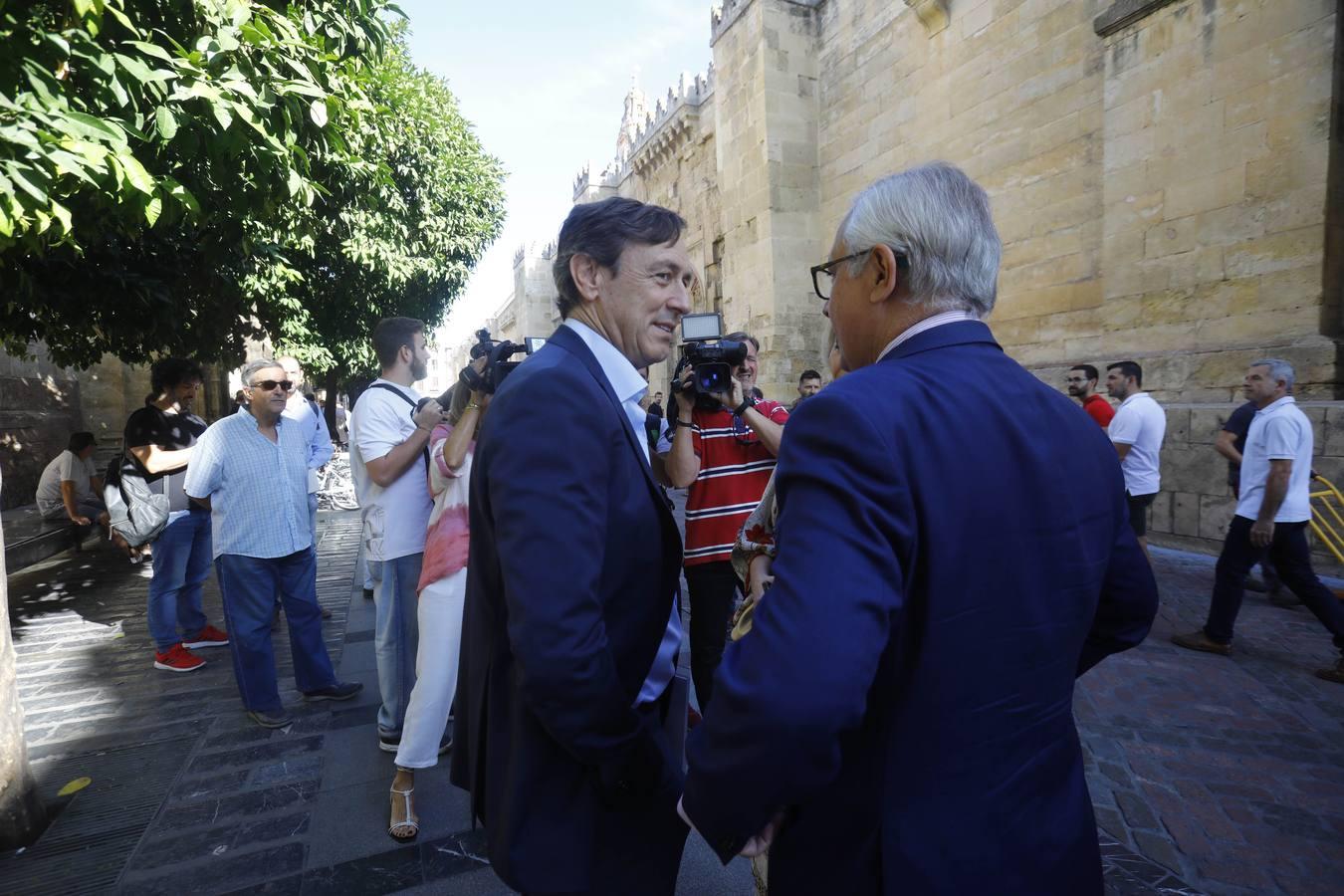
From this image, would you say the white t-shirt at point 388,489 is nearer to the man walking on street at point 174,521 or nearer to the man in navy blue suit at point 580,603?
the man in navy blue suit at point 580,603

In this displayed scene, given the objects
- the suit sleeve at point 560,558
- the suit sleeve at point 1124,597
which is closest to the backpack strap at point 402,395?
the suit sleeve at point 560,558

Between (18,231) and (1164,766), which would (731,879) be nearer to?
(1164,766)

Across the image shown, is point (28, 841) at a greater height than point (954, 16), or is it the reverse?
point (954, 16)

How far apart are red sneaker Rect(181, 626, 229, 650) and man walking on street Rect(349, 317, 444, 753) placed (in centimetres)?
280

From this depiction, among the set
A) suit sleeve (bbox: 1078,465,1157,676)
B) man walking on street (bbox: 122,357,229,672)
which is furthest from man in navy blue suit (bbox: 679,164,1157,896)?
man walking on street (bbox: 122,357,229,672)

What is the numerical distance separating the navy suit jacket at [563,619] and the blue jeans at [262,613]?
2877 millimetres

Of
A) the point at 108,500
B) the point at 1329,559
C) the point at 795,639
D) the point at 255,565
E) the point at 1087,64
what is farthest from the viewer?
the point at 1087,64

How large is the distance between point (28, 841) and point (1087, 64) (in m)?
12.5

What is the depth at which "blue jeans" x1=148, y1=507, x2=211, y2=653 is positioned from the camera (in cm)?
473

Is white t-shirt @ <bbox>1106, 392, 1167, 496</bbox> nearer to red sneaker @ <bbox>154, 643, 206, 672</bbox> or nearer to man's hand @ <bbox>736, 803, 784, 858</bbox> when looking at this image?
man's hand @ <bbox>736, 803, 784, 858</bbox>

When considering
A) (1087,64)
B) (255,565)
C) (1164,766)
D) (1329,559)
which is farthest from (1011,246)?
(255,565)

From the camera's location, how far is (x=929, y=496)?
3.05ft

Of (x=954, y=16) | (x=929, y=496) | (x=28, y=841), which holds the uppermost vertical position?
(x=954, y=16)

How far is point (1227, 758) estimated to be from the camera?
333cm
